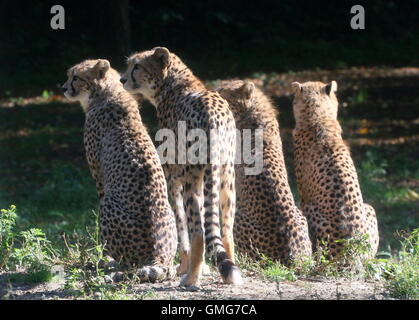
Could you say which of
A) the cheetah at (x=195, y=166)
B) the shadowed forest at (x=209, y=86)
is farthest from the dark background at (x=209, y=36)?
the cheetah at (x=195, y=166)

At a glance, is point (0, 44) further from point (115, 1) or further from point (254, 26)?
point (254, 26)

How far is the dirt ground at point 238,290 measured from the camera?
4.77m

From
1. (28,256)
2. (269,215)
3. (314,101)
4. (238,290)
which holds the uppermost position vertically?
(314,101)

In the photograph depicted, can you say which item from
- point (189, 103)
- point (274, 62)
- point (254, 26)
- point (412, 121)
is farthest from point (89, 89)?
point (254, 26)

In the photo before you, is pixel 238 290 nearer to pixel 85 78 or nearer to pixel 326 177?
pixel 326 177

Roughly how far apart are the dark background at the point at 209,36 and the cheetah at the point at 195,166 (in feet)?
21.7

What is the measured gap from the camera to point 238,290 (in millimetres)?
4926

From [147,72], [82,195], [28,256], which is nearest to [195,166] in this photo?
[147,72]

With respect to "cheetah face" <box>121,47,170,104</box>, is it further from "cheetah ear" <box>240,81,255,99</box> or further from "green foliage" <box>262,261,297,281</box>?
"green foliage" <box>262,261,297,281</box>

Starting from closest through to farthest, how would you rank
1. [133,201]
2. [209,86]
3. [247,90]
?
[133,201] < [247,90] < [209,86]

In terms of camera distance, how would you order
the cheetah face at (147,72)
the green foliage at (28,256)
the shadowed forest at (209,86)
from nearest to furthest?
the green foliage at (28,256) → the shadowed forest at (209,86) → the cheetah face at (147,72)

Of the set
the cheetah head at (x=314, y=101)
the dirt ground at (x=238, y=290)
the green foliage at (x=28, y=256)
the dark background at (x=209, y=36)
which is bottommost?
the dirt ground at (x=238, y=290)

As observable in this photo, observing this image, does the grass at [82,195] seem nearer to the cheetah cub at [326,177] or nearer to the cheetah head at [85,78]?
the cheetah cub at [326,177]

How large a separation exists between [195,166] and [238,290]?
0.80m
